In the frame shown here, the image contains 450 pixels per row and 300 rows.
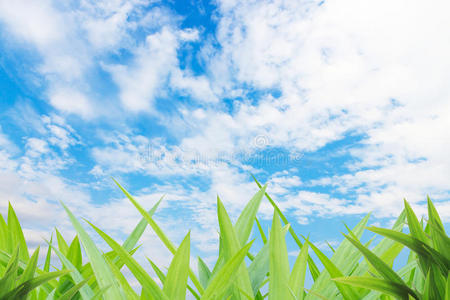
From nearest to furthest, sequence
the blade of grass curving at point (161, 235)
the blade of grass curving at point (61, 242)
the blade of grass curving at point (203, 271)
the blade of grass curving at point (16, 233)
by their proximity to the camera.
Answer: the blade of grass curving at point (161, 235), the blade of grass curving at point (16, 233), the blade of grass curving at point (203, 271), the blade of grass curving at point (61, 242)

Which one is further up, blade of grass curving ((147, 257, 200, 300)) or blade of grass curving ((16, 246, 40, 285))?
blade of grass curving ((16, 246, 40, 285))

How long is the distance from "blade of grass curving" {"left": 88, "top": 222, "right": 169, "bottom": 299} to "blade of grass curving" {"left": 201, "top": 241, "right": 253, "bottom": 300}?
0.06m

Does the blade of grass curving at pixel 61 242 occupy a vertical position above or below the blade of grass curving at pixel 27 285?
above

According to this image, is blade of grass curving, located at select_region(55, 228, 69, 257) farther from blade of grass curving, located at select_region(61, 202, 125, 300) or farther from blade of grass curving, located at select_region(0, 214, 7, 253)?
blade of grass curving, located at select_region(61, 202, 125, 300)

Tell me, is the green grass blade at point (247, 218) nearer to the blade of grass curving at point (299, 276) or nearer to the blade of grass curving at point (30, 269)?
the blade of grass curving at point (299, 276)

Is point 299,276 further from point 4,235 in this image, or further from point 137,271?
point 4,235

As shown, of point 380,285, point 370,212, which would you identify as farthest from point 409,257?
point 380,285

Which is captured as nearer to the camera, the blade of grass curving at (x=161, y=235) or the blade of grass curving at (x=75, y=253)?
the blade of grass curving at (x=161, y=235)

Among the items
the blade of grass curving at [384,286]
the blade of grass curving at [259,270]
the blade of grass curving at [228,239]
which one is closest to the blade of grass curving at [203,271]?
the blade of grass curving at [259,270]

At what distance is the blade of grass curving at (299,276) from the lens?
2.03 feet

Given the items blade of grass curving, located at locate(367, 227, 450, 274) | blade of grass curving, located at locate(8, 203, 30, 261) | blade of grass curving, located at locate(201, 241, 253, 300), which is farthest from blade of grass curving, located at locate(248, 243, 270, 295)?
blade of grass curving, located at locate(8, 203, 30, 261)

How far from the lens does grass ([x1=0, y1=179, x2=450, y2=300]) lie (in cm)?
44

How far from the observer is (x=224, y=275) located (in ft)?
1.68

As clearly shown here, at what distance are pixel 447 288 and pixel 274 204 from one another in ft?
1.28
